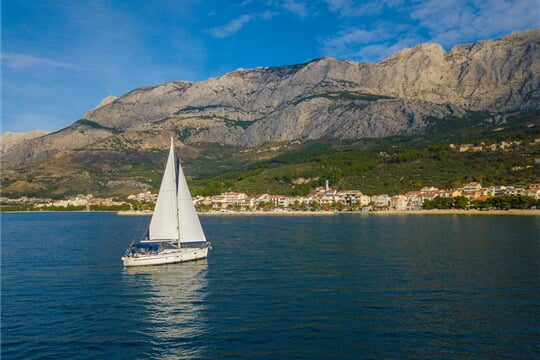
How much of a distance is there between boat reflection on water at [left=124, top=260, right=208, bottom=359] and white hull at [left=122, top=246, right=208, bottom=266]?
0.50 meters

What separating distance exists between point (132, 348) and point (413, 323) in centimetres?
1311

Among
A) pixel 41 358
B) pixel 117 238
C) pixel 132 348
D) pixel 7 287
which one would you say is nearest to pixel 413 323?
pixel 132 348

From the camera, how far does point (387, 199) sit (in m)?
139

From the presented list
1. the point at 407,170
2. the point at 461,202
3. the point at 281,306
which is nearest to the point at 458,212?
the point at 461,202

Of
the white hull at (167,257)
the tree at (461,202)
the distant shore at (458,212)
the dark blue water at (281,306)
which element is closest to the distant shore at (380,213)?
the distant shore at (458,212)

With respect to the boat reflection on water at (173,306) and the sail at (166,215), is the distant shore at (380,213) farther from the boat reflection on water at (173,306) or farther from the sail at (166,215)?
the sail at (166,215)

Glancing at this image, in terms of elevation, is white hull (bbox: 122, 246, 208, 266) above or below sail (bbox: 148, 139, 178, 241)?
below

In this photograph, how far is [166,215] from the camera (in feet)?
134

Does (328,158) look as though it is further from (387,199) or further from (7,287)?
(7,287)

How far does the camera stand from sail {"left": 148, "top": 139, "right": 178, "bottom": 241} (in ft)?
133

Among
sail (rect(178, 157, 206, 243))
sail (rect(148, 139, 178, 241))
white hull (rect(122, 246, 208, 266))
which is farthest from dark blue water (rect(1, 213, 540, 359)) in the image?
sail (rect(148, 139, 178, 241))

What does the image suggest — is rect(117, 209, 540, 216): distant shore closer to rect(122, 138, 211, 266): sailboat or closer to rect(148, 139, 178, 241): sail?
rect(122, 138, 211, 266): sailboat

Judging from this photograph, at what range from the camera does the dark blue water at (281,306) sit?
19.3 m

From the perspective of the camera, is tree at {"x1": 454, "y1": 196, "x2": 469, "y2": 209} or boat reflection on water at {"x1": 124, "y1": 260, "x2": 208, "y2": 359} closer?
boat reflection on water at {"x1": 124, "y1": 260, "x2": 208, "y2": 359}
